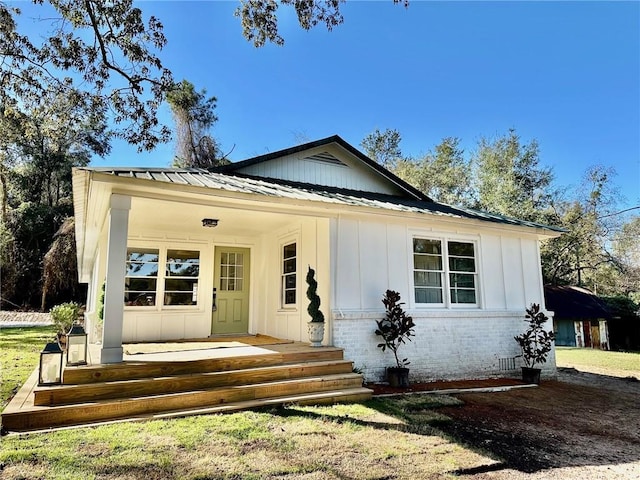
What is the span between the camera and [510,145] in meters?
22.9

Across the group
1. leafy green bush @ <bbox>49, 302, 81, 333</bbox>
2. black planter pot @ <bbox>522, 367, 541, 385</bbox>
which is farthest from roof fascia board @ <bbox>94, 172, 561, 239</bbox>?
leafy green bush @ <bbox>49, 302, 81, 333</bbox>

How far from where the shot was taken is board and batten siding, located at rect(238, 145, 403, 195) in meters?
9.45

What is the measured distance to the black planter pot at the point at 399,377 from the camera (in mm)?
6699

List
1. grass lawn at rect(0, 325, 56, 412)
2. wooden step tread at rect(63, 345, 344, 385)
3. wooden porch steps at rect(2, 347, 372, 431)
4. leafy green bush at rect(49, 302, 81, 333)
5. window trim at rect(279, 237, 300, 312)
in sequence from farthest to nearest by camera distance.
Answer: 1. leafy green bush at rect(49, 302, 81, 333)
2. window trim at rect(279, 237, 300, 312)
3. grass lawn at rect(0, 325, 56, 412)
4. wooden step tread at rect(63, 345, 344, 385)
5. wooden porch steps at rect(2, 347, 372, 431)

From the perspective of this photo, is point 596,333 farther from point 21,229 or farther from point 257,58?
point 21,229

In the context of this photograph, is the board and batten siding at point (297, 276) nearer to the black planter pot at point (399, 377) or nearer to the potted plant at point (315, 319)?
the potted plant at point (315, 319)

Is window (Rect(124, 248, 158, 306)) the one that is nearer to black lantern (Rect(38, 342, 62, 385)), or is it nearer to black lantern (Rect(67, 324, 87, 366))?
black lantern (Rect(67, 324, 87, 366))

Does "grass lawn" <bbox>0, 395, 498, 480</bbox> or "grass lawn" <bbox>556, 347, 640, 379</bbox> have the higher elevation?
"grass lawn" <bbox>0, 395, 498, 480</bbox>

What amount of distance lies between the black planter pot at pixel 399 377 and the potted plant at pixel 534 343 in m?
2.81

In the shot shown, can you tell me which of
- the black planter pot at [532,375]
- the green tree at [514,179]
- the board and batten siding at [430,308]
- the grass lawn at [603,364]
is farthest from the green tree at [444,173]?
the black planter pot at [532,375]

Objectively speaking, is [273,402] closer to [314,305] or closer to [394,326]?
[314,305]

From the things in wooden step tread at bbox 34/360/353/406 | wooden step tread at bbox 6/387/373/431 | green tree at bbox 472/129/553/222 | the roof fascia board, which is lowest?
wooden step tread at bbox 6/387/373/431

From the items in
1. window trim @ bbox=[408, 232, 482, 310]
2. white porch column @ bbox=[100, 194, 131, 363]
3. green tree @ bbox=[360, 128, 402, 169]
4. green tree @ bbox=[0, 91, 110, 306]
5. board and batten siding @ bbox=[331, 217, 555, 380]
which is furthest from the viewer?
green tree @ bbox=[360, 128, 402, 169]

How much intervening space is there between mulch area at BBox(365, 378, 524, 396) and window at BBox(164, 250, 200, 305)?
14.7 feet
